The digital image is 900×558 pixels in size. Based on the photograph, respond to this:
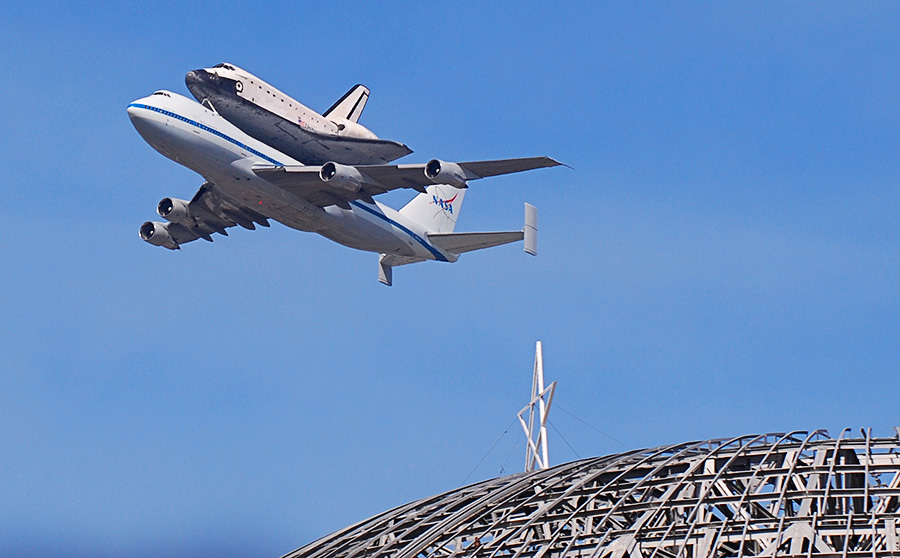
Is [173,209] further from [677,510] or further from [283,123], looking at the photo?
[677,510]

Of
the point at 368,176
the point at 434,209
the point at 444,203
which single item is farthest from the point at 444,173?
the point at 444,203

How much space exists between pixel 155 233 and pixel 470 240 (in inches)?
750

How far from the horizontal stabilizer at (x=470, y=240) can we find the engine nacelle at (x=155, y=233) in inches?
626

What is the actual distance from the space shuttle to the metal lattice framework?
47338 millimetres

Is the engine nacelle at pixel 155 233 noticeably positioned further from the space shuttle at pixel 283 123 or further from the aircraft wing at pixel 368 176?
the aircraft wing at pixel 368 176

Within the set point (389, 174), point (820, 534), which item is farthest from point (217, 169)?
point (820, 534)

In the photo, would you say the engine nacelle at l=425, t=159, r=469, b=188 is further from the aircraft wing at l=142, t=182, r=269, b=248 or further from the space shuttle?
the aircraft wing at l=142, t=182, r=269, b=248

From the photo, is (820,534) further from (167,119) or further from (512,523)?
(167,119)

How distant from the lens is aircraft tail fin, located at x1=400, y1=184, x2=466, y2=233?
94.0m

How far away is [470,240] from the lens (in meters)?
84.2

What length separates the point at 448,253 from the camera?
84875 millimetres

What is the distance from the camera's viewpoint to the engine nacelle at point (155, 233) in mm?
82875

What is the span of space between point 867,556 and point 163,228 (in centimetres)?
6323

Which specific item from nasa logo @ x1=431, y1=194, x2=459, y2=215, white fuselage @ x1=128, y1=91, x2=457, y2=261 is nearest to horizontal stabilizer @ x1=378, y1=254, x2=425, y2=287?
white fuselage @ x1=128, y1=91, x2=457, y2=261
